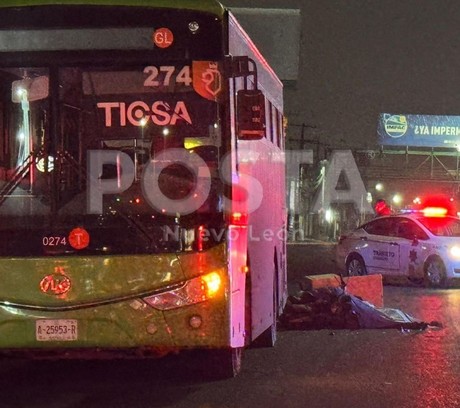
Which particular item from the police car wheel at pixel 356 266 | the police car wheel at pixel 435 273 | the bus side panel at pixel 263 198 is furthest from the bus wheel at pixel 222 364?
the police car wheel at pixel 356 266

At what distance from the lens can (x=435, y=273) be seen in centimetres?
1723

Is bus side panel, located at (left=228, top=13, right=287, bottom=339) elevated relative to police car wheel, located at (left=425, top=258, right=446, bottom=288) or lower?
elevated

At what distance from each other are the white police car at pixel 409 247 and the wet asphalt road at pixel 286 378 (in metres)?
6.14

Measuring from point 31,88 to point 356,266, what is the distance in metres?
13.2

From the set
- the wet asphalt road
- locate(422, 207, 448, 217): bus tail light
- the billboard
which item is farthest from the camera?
the billboard

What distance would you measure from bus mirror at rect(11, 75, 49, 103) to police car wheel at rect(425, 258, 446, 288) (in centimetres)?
1193

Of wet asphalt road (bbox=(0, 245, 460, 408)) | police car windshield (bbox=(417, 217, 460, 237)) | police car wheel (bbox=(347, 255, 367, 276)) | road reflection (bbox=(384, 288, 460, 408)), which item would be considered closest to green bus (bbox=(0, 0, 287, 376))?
wet asphalt road (bbox=(0, 245, 460, 408))

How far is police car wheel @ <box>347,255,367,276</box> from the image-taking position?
18.8m

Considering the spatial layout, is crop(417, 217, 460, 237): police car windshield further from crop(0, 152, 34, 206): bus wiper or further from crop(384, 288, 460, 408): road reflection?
crop(0, 152, 34, 206): bus wiper

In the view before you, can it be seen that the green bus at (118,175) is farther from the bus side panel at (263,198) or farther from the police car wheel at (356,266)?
the police car wheel at (356,266)

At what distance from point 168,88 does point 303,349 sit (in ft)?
14.1

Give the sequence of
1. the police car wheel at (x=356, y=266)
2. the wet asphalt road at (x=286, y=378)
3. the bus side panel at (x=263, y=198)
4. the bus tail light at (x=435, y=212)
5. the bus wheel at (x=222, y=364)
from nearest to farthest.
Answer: the wet asphalt road at (x=286, y=378)
the bus side panel at (x=263, y=198)
the bus wheel at (x=222, y=364)
the bus tail light at (x=435, y=212)
the police car wheel at (x=356, y=266)

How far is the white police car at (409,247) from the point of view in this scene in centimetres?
1717

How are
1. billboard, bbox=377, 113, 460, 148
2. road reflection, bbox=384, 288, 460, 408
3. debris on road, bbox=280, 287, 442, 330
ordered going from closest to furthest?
road reflection, bbox=384, 288, 460, 408
debris on road, bbox=280, 287, 442, 330
billboard, bbox=377, 113, 460, 148
